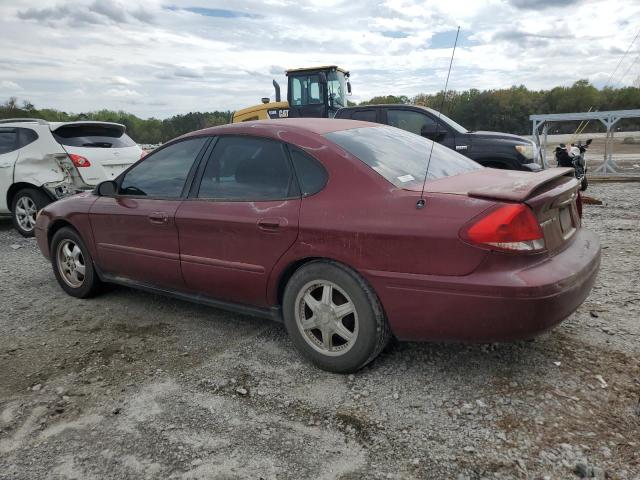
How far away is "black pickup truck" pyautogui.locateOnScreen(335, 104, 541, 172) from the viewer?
8.06m

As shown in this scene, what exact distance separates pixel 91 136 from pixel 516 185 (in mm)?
7000

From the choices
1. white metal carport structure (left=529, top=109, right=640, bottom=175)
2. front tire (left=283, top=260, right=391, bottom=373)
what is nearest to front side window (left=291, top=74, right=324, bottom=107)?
white metal carport structure (left=529, top=109, right=640, bottom=175)

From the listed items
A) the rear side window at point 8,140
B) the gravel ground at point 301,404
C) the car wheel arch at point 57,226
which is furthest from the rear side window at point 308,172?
the rear side window at point 8,140

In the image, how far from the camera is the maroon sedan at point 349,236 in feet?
8.48

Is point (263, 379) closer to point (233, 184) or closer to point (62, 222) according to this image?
point (233, 184)

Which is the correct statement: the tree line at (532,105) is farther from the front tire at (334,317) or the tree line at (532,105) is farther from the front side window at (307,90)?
the front tire at (334,317)

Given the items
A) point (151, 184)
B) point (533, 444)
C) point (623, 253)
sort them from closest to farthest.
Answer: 1. point (533, 444)
2. point (151, 184)
3. point (623, 253)

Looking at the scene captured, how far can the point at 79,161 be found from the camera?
24.8 ft

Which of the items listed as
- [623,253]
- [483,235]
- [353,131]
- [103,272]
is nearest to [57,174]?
[103,272]

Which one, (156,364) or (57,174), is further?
(57,174)

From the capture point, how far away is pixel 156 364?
337cm

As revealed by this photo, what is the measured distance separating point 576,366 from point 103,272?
3.69 metres

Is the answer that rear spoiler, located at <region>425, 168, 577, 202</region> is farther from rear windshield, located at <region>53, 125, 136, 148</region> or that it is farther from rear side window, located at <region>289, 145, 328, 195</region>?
rear windshield, located at <region>53, 125, 136, 148</region>

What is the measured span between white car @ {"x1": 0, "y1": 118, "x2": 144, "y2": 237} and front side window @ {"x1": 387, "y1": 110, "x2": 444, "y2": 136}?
14.5 feet
